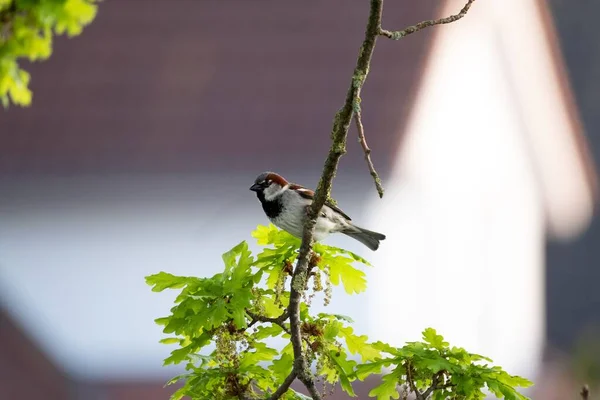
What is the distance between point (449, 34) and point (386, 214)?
2.19 m

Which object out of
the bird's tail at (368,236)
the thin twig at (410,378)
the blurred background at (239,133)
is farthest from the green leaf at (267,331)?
the blurred background at (239,133)

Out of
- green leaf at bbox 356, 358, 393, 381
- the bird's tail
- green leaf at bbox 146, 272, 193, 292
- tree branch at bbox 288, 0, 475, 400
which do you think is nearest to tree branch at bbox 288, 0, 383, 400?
tree branch at bbox 288, 0, 475, 400

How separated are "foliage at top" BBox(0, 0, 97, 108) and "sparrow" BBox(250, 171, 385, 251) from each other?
1472mm

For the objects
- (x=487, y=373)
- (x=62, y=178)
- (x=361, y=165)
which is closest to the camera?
(x=487, y=373)

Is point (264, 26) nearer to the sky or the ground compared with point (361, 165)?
nearer to the sky

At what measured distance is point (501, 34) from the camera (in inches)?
434

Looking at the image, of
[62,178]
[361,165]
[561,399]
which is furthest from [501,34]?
[62,178]

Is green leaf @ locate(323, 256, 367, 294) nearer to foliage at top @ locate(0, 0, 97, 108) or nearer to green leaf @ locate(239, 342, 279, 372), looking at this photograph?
green leaf @ locate(239, 342, 279, 372)

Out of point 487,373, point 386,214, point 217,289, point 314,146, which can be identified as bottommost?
point 487,373

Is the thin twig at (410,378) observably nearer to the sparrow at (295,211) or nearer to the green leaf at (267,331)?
the green leaf at (267,331)

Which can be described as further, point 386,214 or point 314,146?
point 314,146

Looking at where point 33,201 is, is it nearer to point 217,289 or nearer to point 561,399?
point 561,399

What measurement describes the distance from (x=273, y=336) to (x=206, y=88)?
8.74 metres

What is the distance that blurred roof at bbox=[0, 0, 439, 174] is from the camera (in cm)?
1059
